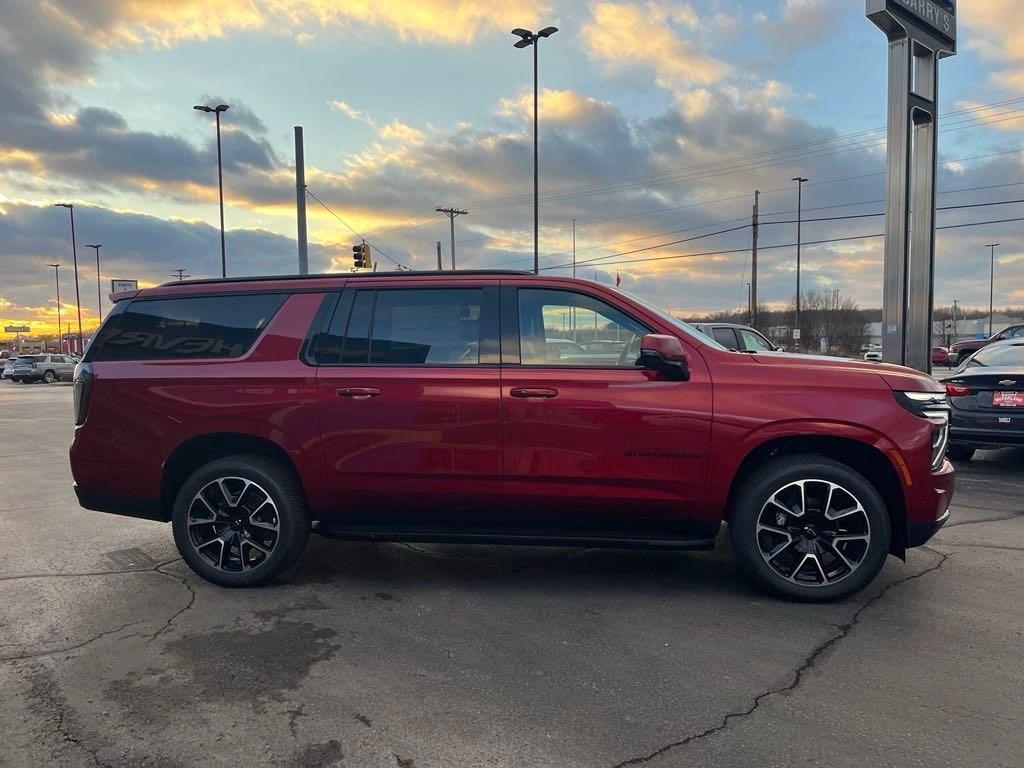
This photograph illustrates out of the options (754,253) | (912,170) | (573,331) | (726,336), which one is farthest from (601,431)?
(754,253)

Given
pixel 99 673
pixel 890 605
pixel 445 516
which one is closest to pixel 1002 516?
pixel 890 605

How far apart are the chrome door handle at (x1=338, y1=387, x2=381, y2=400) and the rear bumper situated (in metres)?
1.48

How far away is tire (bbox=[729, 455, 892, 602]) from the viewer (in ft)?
12.8

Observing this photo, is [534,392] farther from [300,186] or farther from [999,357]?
[300,186]

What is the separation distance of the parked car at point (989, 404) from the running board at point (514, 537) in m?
5.02

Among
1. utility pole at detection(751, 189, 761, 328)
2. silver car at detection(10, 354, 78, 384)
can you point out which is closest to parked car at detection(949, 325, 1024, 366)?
utility pole at detection(751, 189, 761, 328)

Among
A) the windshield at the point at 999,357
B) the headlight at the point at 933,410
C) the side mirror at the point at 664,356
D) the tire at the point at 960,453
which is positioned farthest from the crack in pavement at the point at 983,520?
the side mirror at the point at 664,356

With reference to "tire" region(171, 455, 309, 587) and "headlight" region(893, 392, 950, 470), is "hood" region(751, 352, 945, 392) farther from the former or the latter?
"tire" region(171, 455, 309, 587)

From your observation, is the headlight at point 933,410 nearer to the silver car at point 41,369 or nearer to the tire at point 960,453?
the tire at point 960,453

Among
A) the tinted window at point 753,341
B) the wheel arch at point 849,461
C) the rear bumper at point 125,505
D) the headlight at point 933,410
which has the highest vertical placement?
the tinted window at point 753,341

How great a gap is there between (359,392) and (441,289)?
809 millimetres

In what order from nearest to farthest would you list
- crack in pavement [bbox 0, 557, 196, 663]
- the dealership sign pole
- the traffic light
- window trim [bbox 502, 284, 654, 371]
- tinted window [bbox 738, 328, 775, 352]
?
crack in pavement [bbox 0, 557, 196, 663]
window trim [bbox 502, 284, 654, 371]
the dealership sign pole
tinted window [bbox 738, 328, 775, 352]
the traffic light

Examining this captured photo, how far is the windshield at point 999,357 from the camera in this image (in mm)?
7964

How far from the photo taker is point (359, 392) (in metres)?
4.17
